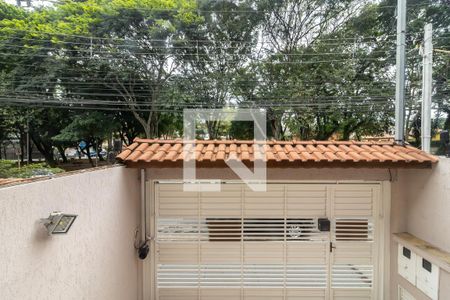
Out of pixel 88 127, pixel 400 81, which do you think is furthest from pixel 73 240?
pixel 88 127

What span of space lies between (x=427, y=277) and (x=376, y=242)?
1100mm

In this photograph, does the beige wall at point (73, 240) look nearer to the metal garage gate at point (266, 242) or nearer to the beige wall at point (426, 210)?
the metal garage gate at point (266, 242)

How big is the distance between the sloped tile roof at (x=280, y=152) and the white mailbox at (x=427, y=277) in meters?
1.44

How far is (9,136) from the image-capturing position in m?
27.2

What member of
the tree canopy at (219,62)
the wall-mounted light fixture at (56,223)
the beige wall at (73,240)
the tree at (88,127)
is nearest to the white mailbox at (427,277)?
the beige wall at (73,240)

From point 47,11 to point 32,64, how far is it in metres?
3.58

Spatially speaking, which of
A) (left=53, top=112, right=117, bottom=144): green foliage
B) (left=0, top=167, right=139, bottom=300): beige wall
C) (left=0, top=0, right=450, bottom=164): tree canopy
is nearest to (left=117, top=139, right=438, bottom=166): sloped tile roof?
(left=0, top=167, right=139, bottom=300): beige wall

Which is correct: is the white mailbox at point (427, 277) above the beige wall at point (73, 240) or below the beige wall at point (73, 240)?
below

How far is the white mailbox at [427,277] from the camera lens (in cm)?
381

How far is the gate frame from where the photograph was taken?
5023 millimetres

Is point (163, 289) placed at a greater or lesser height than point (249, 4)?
lesser

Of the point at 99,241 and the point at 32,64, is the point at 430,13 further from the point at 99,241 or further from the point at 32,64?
the point at 32,64

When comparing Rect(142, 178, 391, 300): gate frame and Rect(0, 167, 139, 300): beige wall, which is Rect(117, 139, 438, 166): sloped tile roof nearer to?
Rect(0, 167, 139, 300): beige wall

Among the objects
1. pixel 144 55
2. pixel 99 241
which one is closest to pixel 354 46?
pixel 144 55
